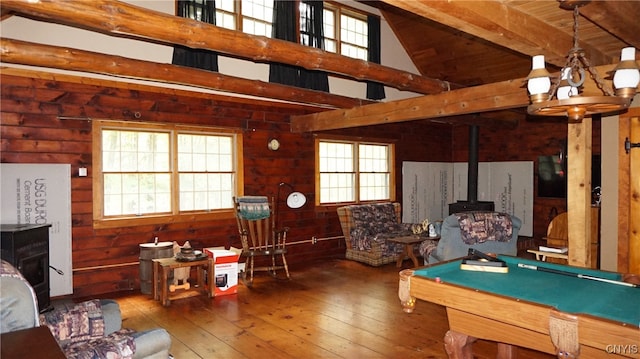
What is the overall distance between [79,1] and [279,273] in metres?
4.44

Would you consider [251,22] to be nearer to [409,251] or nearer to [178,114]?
[178,114]

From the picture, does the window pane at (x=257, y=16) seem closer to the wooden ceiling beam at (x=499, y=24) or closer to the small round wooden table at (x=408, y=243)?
the small round wooden table at (x=408, y=243)

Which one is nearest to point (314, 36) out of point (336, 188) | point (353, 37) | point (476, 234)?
point (353, 37)

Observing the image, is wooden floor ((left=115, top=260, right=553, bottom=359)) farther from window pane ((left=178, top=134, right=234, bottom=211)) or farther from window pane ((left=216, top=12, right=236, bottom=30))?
window pane ((left=216, top=12, right=236, bottom=30))

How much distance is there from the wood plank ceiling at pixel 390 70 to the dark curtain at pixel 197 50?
2.12ft

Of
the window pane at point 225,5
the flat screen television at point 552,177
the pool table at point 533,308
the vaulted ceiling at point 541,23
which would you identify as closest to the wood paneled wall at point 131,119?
the window pane at point 225,5

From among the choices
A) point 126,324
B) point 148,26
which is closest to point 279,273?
point 126,324

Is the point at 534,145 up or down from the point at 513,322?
up

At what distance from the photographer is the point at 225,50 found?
3.95 metres

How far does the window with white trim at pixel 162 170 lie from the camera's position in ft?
18.2

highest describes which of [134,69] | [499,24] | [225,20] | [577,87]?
[225,20]

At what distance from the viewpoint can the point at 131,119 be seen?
5.62 meters

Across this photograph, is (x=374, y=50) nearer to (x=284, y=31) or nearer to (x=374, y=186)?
(x=284, y=31)

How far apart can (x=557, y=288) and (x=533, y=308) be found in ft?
1.74
